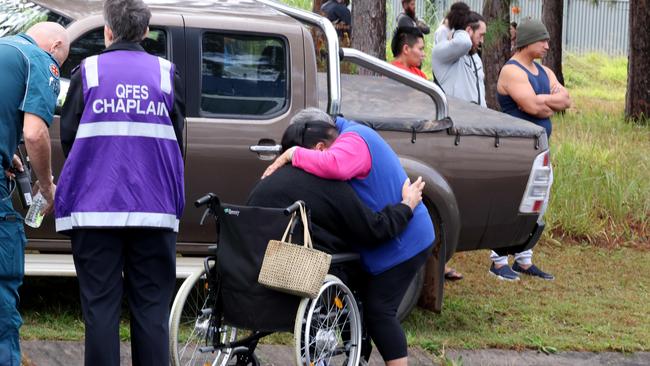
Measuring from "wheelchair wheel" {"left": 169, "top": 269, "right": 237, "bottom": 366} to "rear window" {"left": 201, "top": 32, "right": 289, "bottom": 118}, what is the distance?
1.36 metres

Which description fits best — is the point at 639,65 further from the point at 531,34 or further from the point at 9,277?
the point at 9,277

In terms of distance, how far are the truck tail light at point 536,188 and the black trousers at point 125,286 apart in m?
2.88

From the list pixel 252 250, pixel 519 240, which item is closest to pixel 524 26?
pixel 519 240

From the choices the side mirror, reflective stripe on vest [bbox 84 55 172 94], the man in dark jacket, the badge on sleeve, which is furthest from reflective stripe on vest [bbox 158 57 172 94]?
the man in dark jacket

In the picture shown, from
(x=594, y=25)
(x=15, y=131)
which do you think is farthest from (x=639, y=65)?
(x=594, y=25)

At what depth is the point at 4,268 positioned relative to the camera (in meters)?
5.06

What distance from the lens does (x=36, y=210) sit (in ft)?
17.4

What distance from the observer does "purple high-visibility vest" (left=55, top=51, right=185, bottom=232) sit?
513 centimetres

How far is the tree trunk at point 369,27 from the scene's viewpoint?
11.2 metres

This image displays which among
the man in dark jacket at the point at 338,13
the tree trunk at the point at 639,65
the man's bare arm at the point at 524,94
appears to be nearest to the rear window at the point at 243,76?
the man's bare arm at the point at 524,94

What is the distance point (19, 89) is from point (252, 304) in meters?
1.36

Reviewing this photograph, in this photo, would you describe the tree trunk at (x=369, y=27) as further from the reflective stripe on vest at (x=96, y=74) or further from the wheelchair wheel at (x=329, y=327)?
the reflective stripe on vest at (x=96, y=74)

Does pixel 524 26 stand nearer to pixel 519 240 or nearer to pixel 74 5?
pixel 519 240

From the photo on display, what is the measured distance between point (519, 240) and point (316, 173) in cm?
246
